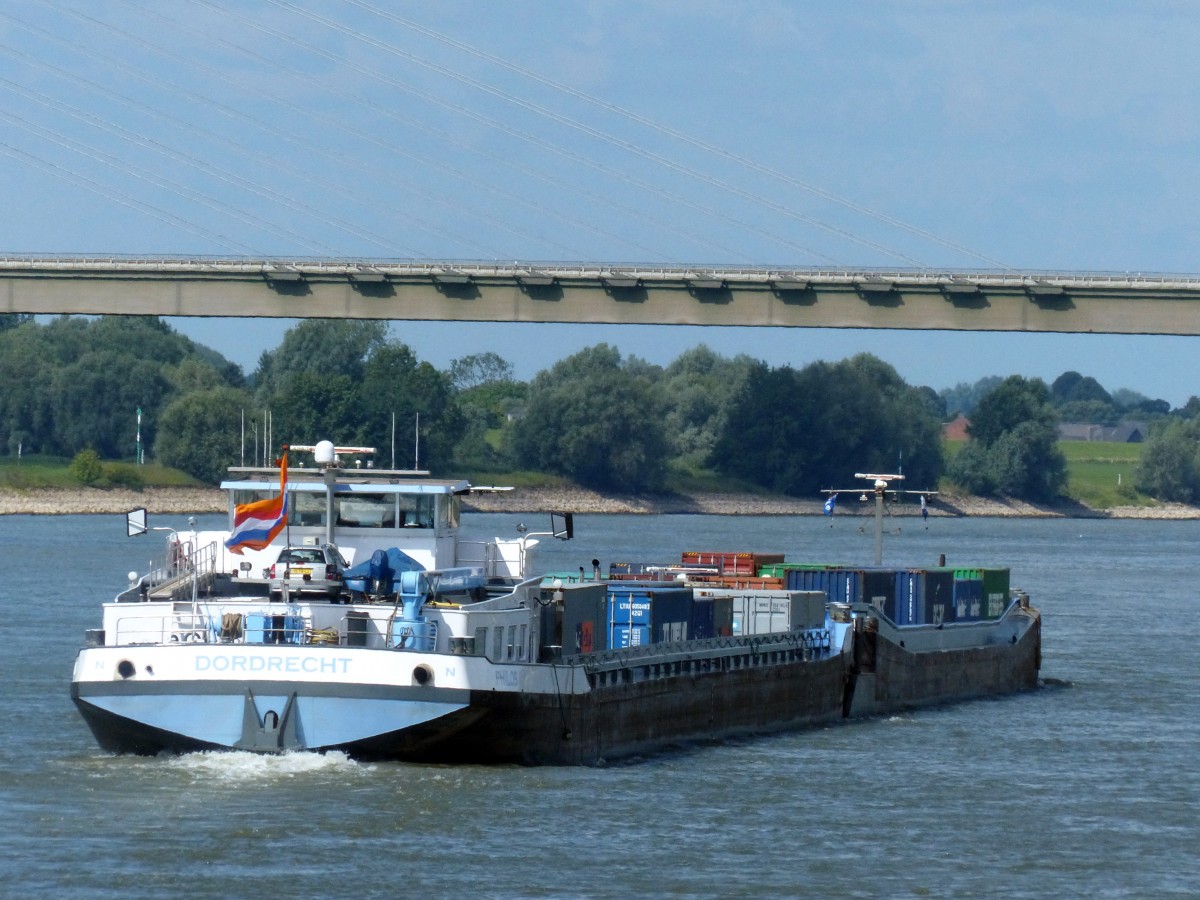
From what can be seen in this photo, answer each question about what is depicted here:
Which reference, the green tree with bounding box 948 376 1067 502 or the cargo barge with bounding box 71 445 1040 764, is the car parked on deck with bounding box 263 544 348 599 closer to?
the cargo barge with bounding box 71 445 1040 764

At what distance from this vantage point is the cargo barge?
2502 cm

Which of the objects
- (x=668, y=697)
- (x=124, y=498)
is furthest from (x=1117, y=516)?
(x=668, y=697)

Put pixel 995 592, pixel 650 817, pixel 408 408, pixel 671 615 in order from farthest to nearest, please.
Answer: pixel 408 408, pixel 995 592, pixel 671 615, pixel 650 817

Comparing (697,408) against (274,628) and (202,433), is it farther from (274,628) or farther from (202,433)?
(274,628)

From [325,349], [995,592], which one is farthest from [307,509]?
[325,349]

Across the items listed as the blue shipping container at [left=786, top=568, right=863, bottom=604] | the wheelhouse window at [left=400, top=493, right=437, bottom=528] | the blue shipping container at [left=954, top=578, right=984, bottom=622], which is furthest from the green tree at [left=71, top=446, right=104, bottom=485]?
the wheelhouse window at [left=400, top=493, right=437, bottom=528]

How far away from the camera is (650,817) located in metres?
25.1

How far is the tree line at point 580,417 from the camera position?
122000 mm

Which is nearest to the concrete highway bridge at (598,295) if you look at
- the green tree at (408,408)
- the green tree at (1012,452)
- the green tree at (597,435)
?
the green tree at (408,408)

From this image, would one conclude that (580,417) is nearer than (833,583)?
No

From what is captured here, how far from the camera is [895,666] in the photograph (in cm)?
3928

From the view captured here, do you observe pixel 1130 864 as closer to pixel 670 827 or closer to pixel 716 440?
pixel 670 827

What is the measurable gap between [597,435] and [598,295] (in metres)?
61.2

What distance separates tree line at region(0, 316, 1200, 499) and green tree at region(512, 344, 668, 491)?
13cm
